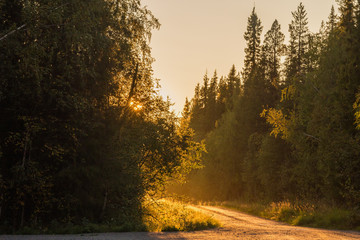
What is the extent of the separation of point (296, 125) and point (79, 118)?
17.2m

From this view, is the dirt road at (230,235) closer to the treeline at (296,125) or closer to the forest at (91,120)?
the forest at (91,120)

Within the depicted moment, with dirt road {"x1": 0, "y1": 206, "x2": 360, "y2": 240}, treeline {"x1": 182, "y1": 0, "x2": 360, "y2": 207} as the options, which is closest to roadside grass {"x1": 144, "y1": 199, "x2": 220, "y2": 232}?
dirt road {"x1": 0, "y1": 206, "x2": 360, "y2": 240}

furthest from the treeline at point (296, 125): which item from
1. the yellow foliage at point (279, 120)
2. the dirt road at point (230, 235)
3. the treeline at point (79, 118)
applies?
the dirt road at point (230, 235)

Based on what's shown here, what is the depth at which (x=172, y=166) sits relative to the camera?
18234 millimetres

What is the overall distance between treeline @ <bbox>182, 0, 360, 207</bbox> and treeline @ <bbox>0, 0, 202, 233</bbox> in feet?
14.4

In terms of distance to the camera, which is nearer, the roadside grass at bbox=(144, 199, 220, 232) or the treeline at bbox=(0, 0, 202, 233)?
the treeline at bbox=(0, 0, 202, 233)

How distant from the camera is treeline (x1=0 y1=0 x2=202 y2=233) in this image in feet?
44.0

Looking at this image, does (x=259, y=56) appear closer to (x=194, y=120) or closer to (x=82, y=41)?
(x=194, y=120)

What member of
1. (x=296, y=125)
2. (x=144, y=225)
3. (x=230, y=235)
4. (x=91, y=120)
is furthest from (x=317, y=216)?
(x=91, y=120)

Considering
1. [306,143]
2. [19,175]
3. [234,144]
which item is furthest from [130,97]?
[234,144]

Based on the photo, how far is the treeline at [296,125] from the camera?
22.8 m

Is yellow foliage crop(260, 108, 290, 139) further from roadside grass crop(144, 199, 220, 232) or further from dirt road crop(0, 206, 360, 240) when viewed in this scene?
dirt road crop(0, 206, 360, 240)

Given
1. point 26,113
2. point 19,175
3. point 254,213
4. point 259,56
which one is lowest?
point 254,213

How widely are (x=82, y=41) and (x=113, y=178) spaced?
5732 mm
